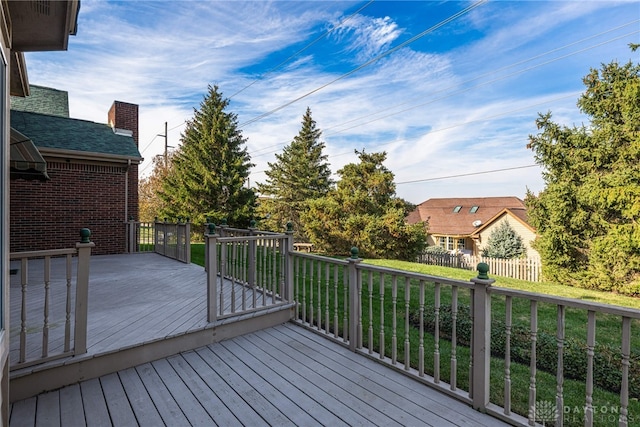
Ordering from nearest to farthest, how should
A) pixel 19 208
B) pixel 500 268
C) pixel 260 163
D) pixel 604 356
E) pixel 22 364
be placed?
pixel 22 364, pixel 604 356, pixel 19 208, pixel 500 268, pixel 260 163

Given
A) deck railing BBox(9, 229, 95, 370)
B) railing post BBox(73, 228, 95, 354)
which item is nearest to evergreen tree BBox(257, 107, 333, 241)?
deck railing BBox(9, 229, 95, 370)

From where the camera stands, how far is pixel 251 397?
2406mm

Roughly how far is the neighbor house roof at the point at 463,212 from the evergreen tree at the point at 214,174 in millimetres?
12690

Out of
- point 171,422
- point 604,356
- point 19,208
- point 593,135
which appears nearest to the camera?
point 171,422

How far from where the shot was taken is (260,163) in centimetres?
A: 2533

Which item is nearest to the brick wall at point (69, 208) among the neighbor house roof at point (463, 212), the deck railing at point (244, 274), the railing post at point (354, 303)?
the deck railing at point (244, 274)

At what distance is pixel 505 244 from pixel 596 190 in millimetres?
9134

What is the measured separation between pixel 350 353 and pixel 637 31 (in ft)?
43.4

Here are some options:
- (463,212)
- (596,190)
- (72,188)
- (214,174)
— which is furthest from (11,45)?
(463,212)

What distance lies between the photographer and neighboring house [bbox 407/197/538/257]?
66.4 ft

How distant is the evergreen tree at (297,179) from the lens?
77.7ft

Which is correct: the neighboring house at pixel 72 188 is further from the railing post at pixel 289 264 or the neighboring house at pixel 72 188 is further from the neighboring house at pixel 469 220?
the neighboring house at pixel 469 220

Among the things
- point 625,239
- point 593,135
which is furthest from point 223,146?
point 625,239

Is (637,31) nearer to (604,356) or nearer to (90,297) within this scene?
(604,356)
